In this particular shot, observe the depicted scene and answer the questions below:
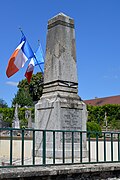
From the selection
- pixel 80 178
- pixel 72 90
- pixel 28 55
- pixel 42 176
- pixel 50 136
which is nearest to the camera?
pixel 42 176

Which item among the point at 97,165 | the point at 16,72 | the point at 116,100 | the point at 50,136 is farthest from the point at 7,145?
the point at 116,100

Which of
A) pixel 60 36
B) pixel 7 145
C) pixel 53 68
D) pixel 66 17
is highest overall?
pixel 66 17

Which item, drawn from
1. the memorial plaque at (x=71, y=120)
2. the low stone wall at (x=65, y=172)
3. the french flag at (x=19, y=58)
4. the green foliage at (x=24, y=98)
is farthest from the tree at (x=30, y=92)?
the low stone wall at (x=65, y=172)

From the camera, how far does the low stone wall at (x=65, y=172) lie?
17.1ft

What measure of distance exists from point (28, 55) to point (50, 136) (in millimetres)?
4887

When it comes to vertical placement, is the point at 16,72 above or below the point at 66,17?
below

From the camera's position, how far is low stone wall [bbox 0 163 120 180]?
5201 mm

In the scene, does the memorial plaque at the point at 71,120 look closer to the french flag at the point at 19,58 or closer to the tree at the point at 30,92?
the french flag at the point at 19,58

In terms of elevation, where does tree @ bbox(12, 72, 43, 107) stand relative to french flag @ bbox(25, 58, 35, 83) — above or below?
above

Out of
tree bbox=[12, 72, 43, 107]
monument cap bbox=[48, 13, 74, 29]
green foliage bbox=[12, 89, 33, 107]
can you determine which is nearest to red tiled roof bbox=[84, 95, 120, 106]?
tree bbox=[12, 72, 43, 107]

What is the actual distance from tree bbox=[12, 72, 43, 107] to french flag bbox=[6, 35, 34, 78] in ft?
176

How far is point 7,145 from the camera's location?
42.4 ft

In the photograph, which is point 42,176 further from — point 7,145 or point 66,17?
point 7,145

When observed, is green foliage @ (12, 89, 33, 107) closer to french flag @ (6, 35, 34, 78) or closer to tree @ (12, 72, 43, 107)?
tree @ (12, 72, 43, 107)
